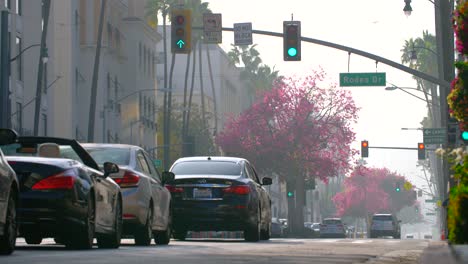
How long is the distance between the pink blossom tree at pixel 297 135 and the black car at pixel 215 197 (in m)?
52.7

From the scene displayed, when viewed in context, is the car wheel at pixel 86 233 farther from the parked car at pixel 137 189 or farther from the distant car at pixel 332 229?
the distant car at pixel 332 229

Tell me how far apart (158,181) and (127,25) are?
6843cm

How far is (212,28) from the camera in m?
34.8

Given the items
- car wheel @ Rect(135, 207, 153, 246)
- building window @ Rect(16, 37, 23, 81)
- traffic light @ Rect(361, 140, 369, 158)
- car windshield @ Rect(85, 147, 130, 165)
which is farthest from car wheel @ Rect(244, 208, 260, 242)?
traffic light @ Rect(361, 140, 369, 158)

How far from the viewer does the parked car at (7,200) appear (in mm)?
12788

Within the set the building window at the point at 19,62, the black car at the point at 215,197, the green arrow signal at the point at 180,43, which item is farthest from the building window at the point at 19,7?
the black car at the point at 215,197

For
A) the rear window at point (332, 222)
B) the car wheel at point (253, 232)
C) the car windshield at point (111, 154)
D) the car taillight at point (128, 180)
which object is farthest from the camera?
the rear window at point (332, 222)

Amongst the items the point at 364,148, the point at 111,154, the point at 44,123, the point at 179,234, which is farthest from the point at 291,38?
the point at 44,123

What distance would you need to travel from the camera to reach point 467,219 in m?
9.77

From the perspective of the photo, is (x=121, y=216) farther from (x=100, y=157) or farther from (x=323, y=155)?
(x=323, y=155)

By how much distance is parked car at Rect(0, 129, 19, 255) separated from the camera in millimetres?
12788

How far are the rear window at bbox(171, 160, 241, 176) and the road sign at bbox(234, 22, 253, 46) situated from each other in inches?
422

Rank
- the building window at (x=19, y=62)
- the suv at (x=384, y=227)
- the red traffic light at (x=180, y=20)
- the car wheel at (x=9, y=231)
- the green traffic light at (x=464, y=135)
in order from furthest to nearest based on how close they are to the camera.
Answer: the suv at (x=384, y=227)
the building window at (x=19, y=62)
the red traffic light at (x=180, y=20)
the green traffic light at (x=464, y=135)
the car wheel at (x=9, y=231)

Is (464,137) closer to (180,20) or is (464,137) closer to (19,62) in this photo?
(180,20)
